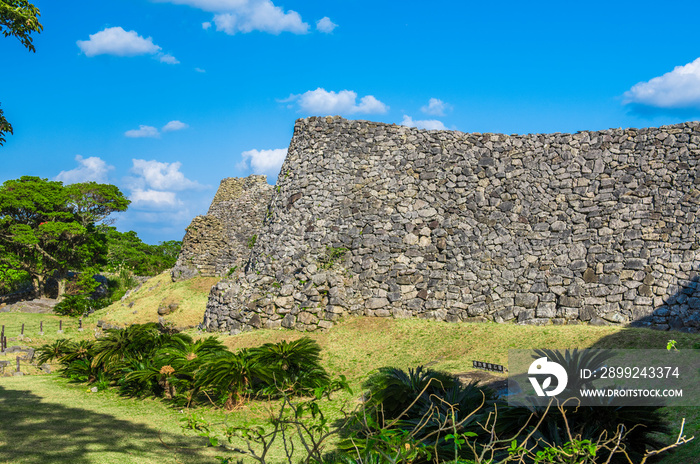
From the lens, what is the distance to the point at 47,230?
101 feet

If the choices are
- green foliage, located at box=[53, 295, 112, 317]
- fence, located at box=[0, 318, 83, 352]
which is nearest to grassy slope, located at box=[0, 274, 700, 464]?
fence, located at box=[0, 318, 83, 352]

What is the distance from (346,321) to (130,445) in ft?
28.7

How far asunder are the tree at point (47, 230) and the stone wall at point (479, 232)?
20.1m

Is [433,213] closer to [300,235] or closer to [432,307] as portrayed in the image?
[432,307]

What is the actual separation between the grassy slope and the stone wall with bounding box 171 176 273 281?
449 inches

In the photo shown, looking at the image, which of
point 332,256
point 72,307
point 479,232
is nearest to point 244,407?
point 332,256

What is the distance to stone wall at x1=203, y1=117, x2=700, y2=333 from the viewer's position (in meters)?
13.5

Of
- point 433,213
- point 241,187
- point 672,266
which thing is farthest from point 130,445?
point 241,187

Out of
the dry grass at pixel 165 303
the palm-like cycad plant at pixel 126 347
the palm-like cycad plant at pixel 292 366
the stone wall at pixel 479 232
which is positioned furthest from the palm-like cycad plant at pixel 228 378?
the dry grass at pixel 165 303

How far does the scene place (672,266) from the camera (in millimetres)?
13039

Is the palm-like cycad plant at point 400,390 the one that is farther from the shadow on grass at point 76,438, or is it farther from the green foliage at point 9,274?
the green foliage at point 9,274

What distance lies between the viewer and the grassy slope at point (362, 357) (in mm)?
7023

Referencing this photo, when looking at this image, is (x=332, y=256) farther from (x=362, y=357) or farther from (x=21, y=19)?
(x=21, y=19)

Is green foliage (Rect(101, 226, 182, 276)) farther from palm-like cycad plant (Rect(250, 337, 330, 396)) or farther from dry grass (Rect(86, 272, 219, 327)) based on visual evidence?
palm-like cycad plant (Rect(250, 337, 330, 396))
